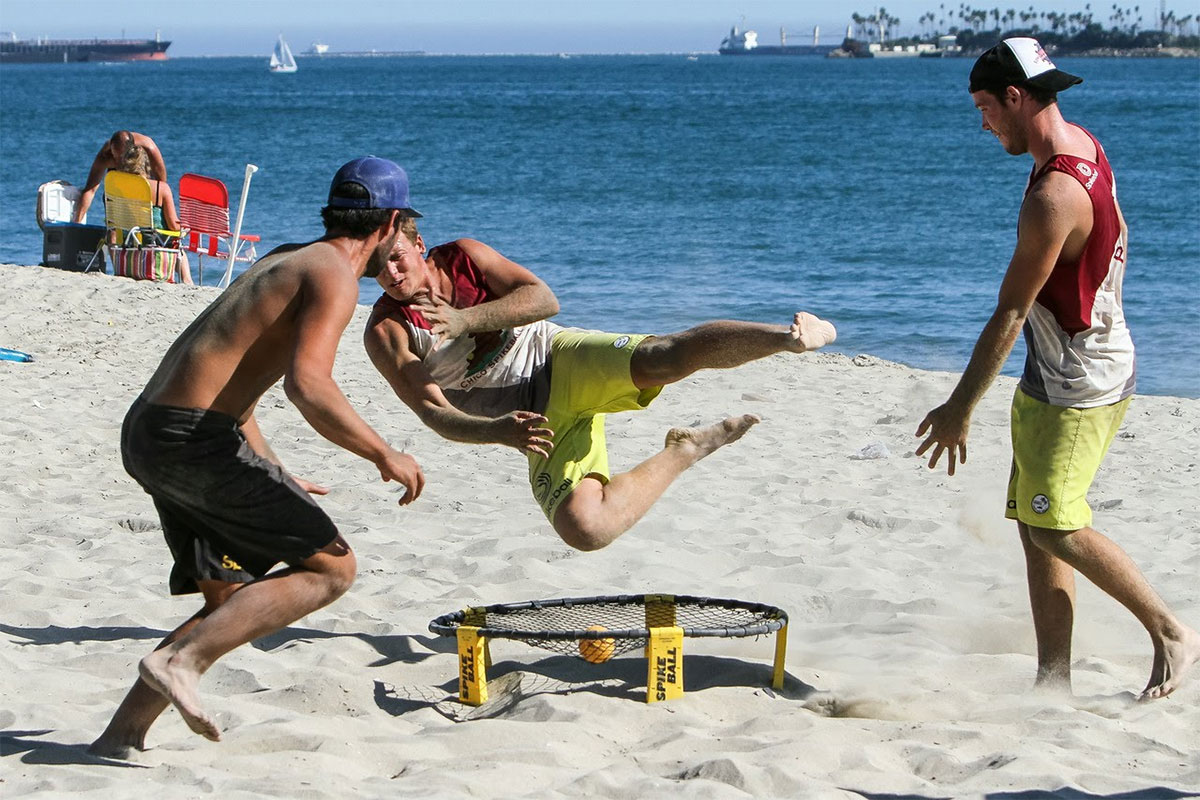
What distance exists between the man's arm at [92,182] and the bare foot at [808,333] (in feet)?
37.5

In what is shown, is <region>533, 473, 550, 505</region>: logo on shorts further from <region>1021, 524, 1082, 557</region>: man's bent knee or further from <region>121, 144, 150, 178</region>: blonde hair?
<region>121, 144, 150, 178</region>: blonde hair

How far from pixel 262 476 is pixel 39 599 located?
223cm

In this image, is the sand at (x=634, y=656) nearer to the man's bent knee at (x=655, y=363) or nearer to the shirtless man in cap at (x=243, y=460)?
the shirtless man in cap at (x=243, y=460)

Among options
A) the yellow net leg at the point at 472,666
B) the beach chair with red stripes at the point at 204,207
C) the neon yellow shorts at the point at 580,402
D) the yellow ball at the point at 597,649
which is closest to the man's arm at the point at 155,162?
the beach chair with red stripes at the point at 204,207

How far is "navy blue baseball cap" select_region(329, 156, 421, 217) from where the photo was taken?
3963mm

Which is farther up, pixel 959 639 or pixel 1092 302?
pixel 1092 302

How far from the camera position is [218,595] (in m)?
4.04

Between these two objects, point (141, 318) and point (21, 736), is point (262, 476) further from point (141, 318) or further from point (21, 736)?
point (141, 318)

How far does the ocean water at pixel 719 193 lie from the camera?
58.6ft

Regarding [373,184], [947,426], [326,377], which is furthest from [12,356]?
[947,426]

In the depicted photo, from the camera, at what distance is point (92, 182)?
14.8 meters

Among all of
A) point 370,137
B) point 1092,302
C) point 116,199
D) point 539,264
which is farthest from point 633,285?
point 370,137

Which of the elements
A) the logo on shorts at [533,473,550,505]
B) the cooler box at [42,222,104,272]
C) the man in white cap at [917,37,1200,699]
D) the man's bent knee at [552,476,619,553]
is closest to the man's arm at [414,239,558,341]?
the logo on shorts at [533,473,550,505]

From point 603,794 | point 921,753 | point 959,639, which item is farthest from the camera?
point 959,639
